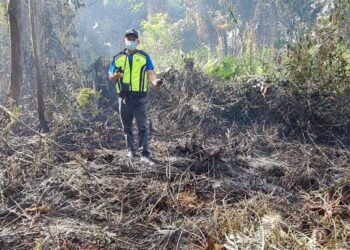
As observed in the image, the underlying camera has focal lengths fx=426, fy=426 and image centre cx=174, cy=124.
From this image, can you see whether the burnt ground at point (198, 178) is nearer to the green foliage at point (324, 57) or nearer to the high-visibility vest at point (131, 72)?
the green foliage at point (324, 57)

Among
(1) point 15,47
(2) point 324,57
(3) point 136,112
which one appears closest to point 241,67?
(2) point 324,57

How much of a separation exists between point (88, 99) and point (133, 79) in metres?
3.32

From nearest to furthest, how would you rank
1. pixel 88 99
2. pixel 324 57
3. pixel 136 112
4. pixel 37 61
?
pixel 136 112 → pixel 324 57 → pixel 37 61 → pixel 88 99

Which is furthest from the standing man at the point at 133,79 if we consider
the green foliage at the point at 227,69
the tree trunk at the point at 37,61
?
the green foliage at the point at 227,69

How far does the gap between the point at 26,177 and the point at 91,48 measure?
2620cm

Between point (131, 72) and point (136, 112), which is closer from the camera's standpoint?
point (131, 72)

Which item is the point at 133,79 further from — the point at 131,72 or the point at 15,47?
the point at 15,47

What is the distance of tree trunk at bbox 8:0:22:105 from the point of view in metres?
7.22

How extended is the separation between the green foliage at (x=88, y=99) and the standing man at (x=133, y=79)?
2532 millimetres

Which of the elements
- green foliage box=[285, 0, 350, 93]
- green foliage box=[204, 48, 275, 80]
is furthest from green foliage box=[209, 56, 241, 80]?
green foliage box=[285, 0, 350, 93]

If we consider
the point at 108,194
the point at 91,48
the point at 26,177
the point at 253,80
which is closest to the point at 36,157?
the point at 26,177

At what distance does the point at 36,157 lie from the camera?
199 inches

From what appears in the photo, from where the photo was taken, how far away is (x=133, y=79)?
227 inches

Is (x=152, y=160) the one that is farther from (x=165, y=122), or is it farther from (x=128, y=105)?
(x=165, y=122)
